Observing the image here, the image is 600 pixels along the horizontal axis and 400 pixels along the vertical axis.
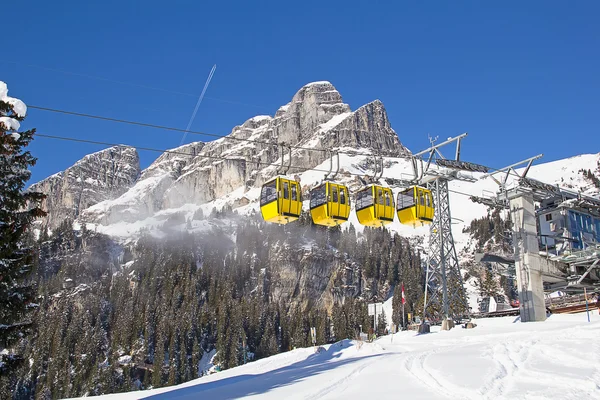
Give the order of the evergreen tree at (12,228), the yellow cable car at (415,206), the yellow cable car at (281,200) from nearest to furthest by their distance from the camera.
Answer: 1. the evergreen tree at (12,228)
2. the yellow cable car at (281,200)
3. the yellow cable car at (415,206)

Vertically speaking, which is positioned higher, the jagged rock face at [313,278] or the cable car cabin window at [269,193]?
the jagged rock face at [313,278]

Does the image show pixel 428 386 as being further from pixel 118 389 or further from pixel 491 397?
pixel 118 389

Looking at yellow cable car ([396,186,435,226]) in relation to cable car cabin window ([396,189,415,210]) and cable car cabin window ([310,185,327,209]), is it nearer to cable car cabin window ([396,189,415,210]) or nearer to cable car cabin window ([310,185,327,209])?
cable car cabin window ([396,189,415,210])

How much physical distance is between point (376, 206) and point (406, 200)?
2.62 metres

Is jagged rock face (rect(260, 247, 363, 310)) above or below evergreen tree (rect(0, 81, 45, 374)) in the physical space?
above

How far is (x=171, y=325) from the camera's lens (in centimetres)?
12094

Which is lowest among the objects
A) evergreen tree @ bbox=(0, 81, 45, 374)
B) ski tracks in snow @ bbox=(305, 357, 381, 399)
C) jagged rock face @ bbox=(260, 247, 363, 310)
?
ski tracks in snow @ bbox=(305, 357, 381, 399)

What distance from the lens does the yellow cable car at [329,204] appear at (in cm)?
2366

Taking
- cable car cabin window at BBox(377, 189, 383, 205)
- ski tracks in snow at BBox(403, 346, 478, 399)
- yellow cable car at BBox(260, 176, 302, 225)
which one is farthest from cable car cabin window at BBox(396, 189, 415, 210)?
ski tracks in snow at BBox(403, 346, 478, 399)

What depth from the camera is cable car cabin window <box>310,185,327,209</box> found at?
23.9 metres

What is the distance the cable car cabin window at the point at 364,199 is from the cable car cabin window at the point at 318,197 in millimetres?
2092

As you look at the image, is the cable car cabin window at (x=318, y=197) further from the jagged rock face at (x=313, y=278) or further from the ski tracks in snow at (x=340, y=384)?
the jagged rock face at (x=313, y=278)

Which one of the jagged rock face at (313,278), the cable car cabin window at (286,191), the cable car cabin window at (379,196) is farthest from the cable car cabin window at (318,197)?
the jagged rock face at (313,278)

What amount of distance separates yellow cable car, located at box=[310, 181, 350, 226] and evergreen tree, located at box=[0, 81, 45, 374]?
36.3 feet
